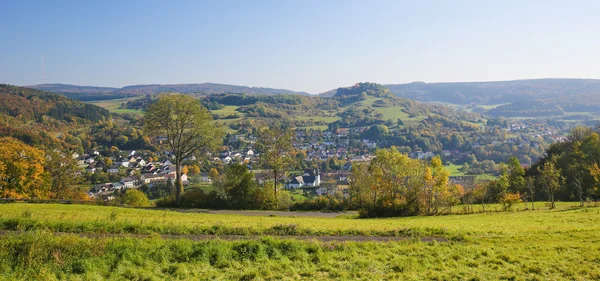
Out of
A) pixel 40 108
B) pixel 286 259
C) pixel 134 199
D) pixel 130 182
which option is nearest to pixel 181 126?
pixel 134 199

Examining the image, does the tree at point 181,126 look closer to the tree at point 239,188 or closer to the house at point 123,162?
the tree at point 239,188

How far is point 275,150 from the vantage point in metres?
39.2

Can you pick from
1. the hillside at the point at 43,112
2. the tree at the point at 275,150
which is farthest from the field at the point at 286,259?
the hillside at the point at 43,112

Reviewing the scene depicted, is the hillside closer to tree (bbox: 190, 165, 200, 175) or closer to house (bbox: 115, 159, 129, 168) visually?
house (bbox: 115, 159, 129, 168)

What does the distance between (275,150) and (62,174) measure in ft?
90.5

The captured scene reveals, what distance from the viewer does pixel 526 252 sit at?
13.3 m

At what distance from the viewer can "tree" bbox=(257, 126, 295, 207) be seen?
3919cm

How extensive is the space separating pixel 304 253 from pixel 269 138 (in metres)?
27.4

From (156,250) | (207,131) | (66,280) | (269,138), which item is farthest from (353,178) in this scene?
(66,280)

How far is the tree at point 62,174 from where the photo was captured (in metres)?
44.8

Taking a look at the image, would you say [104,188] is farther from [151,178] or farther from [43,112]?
[43,112]

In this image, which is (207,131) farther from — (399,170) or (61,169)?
(61,169)

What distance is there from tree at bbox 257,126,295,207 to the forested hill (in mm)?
126442

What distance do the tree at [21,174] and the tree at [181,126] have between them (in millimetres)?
14564
